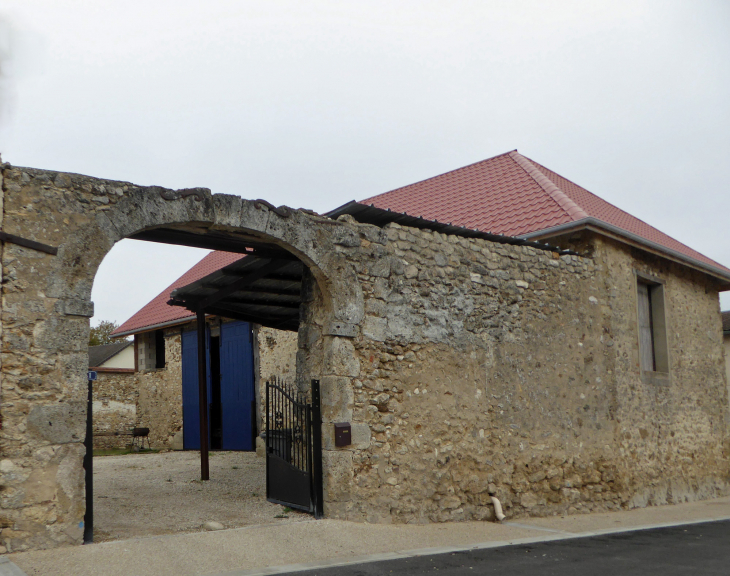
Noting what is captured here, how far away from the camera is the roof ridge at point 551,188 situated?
878 centimetres

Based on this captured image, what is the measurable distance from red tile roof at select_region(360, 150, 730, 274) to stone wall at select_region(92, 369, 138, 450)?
6674mm

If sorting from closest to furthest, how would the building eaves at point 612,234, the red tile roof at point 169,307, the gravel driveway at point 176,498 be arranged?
1. the gravel driveway at point 176,498
2. the building eaves at point 612,234
3. the red tile roof at point 169,307

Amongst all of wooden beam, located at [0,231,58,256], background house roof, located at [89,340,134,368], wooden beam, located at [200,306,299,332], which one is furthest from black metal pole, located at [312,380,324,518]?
background house roof, located at [89,340,134,368]

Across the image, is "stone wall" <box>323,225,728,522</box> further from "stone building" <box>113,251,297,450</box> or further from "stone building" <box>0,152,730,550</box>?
"stone building" <box>113,251,297,450</box>

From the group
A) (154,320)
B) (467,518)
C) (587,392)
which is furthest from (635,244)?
(154,320)

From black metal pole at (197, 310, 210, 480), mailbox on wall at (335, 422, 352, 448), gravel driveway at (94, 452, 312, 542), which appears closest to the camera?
gravel driveway at (94, 452, 312, 542)

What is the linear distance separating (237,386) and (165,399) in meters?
2.68

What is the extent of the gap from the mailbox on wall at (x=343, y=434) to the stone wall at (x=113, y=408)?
10.1 meters

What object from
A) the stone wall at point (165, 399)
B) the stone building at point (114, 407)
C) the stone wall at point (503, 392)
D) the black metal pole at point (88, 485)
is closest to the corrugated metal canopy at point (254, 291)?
the stone wall at point (503, 392)

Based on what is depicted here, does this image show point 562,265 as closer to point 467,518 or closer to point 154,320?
point 467,518

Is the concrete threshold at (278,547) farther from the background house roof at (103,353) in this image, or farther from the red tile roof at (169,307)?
the background house roof at (103,353)

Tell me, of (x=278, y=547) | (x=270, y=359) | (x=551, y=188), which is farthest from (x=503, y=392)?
(x=270, y=359)

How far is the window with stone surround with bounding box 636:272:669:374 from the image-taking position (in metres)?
10.0

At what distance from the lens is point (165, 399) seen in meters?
14.5
